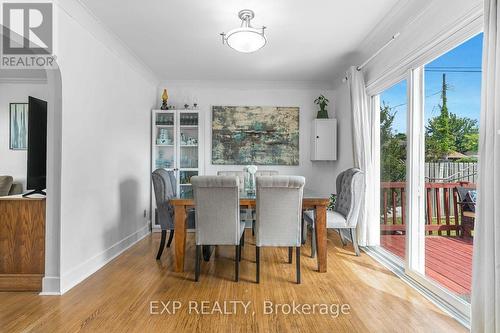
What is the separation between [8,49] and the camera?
2.79 metres

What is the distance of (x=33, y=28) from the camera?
2.21 m

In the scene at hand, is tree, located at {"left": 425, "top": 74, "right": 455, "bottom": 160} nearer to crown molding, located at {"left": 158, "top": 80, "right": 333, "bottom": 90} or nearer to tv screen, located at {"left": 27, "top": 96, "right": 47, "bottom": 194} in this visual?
crown molding, located at {"left": 158, "top": 80, "right": 333, "bottom": 90}

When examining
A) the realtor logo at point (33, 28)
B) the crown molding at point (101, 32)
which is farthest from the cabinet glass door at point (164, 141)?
the realtor logo at point (33, 28)

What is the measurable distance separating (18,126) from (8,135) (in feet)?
0.70

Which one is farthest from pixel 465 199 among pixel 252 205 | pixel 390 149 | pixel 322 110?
pixel 322 110

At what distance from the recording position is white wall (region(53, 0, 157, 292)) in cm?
247

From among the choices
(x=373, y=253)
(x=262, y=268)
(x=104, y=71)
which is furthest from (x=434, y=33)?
(x=104, y=71)

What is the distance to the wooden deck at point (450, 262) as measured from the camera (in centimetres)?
238

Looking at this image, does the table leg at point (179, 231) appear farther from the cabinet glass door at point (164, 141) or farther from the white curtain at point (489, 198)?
the white curtain at point (489, 198)

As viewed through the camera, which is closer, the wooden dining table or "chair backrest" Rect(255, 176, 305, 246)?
"chair backrest" Rect(255, 176, 305, 246)

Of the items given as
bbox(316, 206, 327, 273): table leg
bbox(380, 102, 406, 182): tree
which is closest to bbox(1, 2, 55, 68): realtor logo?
bbox(316, 206, 327, 273): table leg

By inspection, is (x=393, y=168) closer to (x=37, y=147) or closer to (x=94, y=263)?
(x=94, y=263)

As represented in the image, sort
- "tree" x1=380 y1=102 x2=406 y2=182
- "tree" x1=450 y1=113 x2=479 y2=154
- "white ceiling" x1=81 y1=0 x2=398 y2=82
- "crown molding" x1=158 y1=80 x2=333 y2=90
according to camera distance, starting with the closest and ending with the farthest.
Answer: "tree" x1=450 y1=113 x2=479 y2=154
"white ceiling" x1=81 y1=0 x2=398 y2=82
"tree" x1=380 y1=102 x2=406 y2=182
"crown molding" x1=158 y1=80 x2=333 y2=90

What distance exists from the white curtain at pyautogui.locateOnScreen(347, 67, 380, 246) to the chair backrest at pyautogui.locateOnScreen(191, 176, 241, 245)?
5.89 ft
